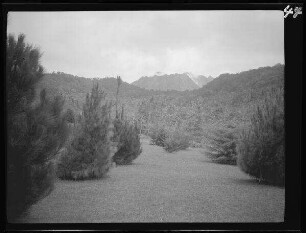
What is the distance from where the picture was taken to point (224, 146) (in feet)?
19.4

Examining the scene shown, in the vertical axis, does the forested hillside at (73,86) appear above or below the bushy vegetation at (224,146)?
above

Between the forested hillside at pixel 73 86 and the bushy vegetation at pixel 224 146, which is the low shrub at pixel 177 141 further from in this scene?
the forested hillside at pixel 73 86

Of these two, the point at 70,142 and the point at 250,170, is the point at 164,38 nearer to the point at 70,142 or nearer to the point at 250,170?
the point at 70,142

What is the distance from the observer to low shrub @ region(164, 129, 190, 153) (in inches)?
235

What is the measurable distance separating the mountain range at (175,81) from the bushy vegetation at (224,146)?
98 centimetres

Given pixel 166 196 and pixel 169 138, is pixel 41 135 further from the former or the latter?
pixel 166 196

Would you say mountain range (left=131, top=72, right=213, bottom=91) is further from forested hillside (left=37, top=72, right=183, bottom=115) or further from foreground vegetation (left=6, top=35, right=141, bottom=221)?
foreground vegetation (left=6, top=35, right=141, bottom=221)

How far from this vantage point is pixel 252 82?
5.84 metres

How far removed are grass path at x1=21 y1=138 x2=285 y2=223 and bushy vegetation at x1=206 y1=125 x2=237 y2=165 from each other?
14 centimetres

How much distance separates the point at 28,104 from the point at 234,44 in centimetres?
388

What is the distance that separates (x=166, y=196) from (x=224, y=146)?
4.79 ft

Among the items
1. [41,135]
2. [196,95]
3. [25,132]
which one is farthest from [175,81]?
[25,132]

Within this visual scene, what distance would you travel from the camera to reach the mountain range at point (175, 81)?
5895 millimetres

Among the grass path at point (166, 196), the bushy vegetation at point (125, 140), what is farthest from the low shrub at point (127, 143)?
the grass path at point (166, 196)
